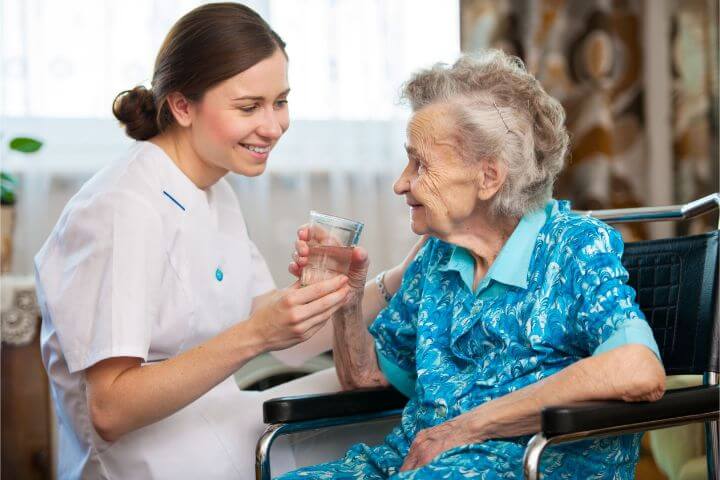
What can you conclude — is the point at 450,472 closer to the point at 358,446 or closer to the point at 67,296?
the point at 358,446

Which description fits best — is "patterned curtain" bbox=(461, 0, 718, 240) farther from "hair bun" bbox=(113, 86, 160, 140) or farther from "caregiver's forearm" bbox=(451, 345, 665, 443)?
"caregiver's forearm" bbox=(451, 345, 665, 443)

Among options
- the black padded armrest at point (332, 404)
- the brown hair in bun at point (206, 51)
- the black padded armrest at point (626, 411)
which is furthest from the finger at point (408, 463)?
the brown hair in bun at point (206, 51)

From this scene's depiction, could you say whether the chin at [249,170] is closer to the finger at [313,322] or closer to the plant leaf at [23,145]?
the finger at [313,322]

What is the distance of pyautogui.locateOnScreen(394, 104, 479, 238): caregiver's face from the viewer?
172 cm

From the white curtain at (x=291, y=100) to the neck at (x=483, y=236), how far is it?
1541mm

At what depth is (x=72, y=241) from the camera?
1.74 metres

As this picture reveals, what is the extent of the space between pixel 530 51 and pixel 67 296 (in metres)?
2.39

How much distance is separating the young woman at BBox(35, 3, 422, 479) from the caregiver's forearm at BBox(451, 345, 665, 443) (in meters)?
0.35

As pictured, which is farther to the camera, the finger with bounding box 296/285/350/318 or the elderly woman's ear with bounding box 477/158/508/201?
the elderly woman's ear with bounding box 477/158/508/201

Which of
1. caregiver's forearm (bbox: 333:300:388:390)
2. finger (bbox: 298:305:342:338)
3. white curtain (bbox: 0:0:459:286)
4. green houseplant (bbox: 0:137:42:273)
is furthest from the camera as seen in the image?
white curtain (bbox: 0:0:459:286)

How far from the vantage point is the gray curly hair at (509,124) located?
1.69 m

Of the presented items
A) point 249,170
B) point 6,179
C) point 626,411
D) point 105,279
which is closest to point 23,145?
point 6,179

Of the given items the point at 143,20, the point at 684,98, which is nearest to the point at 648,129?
the point at 684,98

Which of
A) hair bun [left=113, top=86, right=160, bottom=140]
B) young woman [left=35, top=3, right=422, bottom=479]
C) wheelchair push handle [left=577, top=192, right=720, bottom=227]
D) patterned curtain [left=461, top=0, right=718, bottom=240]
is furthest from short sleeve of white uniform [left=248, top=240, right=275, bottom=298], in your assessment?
patterned curtain [left=461, top=0, right=718, bottom=240]
